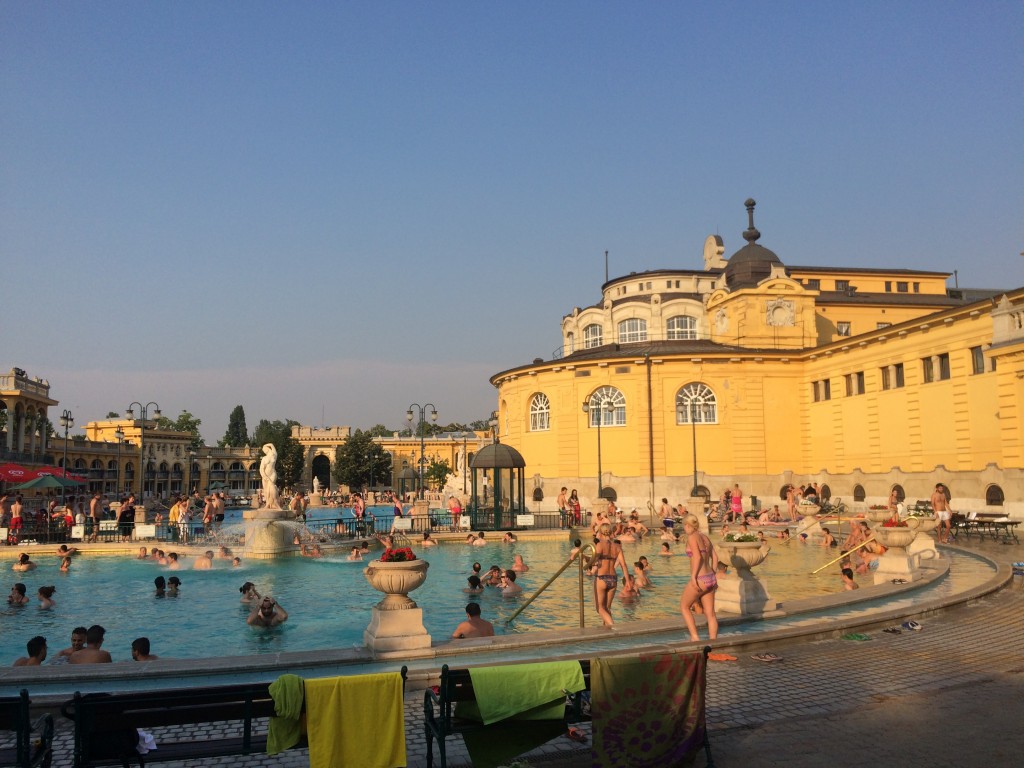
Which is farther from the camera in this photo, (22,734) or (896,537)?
(896,537)

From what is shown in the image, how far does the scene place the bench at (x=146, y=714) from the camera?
17.9 feet

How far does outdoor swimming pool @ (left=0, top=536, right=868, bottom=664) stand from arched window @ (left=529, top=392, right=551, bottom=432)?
70.1ft

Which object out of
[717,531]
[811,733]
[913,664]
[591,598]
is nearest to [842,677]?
[913,664]

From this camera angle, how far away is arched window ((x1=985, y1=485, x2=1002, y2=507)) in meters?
29.1

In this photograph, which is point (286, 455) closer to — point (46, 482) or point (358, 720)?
point (46, 482)

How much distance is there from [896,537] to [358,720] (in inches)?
540

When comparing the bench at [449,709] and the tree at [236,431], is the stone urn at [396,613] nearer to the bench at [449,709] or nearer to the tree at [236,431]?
the bench at [449,709]

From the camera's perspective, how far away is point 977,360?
30.8 m

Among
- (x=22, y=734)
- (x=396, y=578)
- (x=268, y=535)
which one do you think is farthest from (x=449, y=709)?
(x=268, y=535)

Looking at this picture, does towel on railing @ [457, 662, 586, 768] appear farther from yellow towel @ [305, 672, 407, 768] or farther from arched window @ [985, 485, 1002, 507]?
arched window @ [985, 485, 1002, 507]

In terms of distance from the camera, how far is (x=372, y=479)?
10119 centimetres

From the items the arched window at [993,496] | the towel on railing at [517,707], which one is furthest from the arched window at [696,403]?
the towel on railing at [517,707]

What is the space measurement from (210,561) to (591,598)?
12.6m

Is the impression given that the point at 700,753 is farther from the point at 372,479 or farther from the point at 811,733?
the point at 372,479
